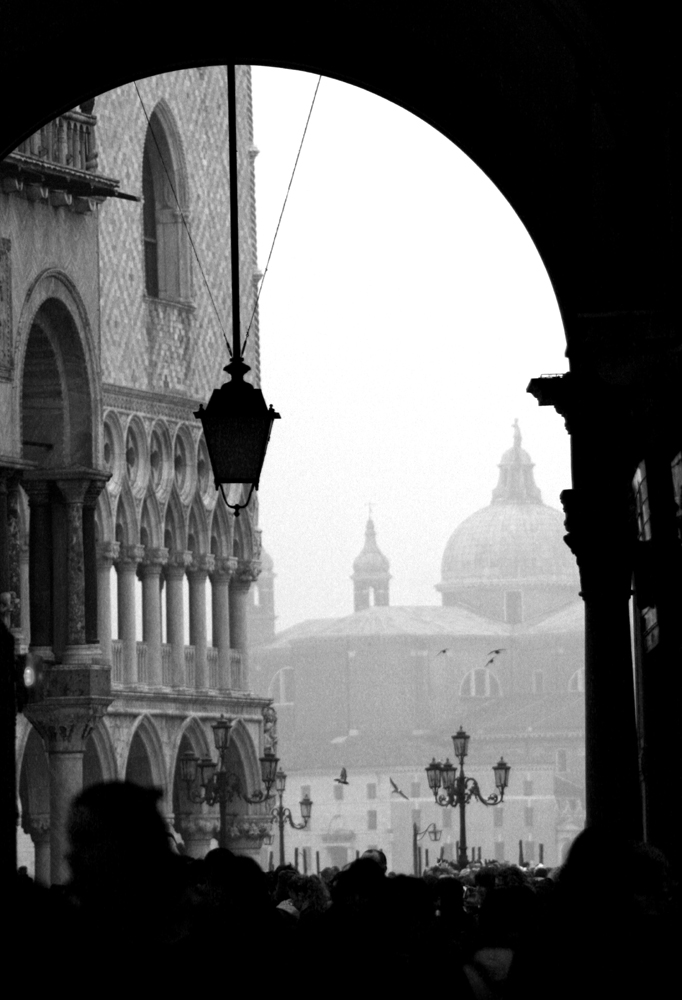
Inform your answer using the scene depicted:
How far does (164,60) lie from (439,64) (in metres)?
1.02

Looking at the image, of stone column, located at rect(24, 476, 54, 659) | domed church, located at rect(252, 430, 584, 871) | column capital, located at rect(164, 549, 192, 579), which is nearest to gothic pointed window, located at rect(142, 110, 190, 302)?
column capital, located at rect(164, 549, 192, 579)

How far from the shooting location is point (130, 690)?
3497 cm

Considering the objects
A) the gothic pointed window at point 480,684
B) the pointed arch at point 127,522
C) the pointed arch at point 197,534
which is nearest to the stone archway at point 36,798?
the pointed arch at point 127,522

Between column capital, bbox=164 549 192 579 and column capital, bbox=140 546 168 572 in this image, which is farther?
column capital, bbox=164 549 192 579

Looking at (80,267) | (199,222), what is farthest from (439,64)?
(199,222)

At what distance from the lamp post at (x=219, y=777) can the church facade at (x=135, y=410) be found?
515 millimetres

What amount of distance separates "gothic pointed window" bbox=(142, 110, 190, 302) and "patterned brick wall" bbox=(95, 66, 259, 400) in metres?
0.18

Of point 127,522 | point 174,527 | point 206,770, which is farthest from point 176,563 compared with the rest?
point 206,770

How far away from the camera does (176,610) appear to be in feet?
125

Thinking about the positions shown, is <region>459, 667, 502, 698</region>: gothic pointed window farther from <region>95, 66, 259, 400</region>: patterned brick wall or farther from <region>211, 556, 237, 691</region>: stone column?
<region>211, 556, 237, 691</region>: stone column

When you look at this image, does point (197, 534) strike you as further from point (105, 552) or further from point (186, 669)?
point (105, 552)

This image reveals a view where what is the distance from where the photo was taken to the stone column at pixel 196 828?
35.3 metres

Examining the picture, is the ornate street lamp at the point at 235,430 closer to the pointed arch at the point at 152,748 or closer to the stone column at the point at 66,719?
the stone column at the point at 66,719

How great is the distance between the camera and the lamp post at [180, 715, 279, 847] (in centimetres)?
3067
